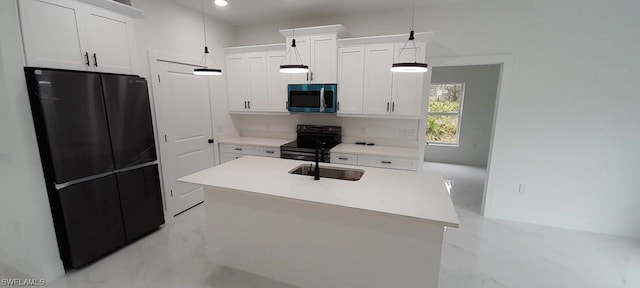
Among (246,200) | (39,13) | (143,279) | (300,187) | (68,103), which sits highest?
(39,13)

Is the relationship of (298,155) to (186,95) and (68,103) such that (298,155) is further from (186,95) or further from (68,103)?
(68,103)

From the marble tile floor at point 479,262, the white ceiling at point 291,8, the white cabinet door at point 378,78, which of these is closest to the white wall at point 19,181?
the marble tile floor at point 479,262

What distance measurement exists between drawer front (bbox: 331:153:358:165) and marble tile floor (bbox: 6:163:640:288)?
140cm

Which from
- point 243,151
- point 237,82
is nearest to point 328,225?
point 243,151

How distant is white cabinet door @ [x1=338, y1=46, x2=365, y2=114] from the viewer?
3.26 metres

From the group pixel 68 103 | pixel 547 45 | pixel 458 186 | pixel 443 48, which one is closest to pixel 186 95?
pixel 68 103

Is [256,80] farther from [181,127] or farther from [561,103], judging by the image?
[561,103]

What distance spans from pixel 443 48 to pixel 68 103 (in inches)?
156

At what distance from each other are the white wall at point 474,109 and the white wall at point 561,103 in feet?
9.75

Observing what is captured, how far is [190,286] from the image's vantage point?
81.3 inches

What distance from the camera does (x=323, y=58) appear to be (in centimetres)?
334

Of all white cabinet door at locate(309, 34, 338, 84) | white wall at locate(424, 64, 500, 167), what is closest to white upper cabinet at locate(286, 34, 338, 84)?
white cabinet door at locate(309, 34, 338, 84)

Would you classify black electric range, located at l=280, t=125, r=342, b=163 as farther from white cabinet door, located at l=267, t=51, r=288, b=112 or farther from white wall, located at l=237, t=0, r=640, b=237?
white wall, located at l=237, t=0, r=640, b=237

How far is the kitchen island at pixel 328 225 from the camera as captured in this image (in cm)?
164
